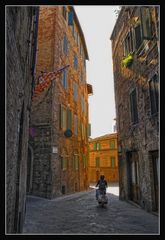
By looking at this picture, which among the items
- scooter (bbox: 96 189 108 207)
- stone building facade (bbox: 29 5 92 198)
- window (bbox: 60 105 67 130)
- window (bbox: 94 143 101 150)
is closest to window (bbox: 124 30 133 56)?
stone building facade (bbox: 29 5 92 198)

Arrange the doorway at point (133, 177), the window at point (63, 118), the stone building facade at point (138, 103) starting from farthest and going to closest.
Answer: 1. the window at point (63, 118)
2. the doorway at point (133, 177)
3. the stone building facade at point (138, 103)

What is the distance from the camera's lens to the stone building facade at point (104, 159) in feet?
112

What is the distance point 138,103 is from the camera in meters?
9.67

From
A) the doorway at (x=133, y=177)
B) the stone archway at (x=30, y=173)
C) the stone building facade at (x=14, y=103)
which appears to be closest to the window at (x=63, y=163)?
the stone archway at (x=30, y=173)

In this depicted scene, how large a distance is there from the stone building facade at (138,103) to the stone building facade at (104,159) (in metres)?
21.7

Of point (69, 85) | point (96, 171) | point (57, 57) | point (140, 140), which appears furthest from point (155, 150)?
point (96, 171)

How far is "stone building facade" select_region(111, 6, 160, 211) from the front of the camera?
785 centimetres

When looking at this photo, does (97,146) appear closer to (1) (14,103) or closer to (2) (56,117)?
(2) (56,117)

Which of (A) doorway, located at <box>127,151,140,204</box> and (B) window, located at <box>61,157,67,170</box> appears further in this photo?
(B) window, located at <box>61,157,67,170</box>

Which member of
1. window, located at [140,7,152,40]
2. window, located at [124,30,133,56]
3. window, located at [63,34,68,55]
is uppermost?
window, located at [63,34,68,55]

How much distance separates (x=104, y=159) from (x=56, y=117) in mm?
22755

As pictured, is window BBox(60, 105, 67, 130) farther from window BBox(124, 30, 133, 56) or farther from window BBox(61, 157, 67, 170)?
window BBox(124, 30, 133, 56)

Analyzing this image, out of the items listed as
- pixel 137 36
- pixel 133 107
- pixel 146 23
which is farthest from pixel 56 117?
pixel 146 23

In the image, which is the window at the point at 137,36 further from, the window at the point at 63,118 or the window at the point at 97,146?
the window at the point at 97,146
